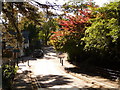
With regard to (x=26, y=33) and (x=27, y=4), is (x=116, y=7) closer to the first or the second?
(x=27, y=4)

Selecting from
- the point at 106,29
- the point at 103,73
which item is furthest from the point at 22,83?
the point at 106,29

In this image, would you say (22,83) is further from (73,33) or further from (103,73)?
(73,33)

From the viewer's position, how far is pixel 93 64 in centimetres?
1811

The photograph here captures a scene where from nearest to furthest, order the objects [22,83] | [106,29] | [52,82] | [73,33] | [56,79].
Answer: [106,29]
[22,83]
[52,82]
[56,79]
[73,33]

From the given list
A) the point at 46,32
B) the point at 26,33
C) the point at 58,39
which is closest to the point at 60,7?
the point at 58,39

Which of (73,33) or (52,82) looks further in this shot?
(73,33)

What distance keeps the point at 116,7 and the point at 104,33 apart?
2.14 metres

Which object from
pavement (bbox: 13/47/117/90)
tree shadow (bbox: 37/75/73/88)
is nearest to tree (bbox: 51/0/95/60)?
pavement (bbox: 13/47/117/90)

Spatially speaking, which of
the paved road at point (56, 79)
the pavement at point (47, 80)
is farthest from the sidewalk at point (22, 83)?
the paved road at point (56, 79)

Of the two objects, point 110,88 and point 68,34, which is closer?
point 110,88

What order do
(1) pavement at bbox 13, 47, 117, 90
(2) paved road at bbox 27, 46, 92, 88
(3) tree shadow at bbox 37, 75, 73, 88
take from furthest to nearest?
1. (3) tree shadow at bbox 37, 75, 73, 88
2. (2) paved road at bbox 27, 46, 92, 88
3. (1) pavement at bbox 13, 47, 117, 90

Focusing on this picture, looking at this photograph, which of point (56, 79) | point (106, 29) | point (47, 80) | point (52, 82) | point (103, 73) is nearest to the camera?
point (106, 29)

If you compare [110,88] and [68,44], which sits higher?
[68,44]

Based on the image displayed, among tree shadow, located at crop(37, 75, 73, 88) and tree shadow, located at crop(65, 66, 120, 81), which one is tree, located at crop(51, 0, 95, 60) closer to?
tree shadow, located at crop(65, 66, 120, 81)
